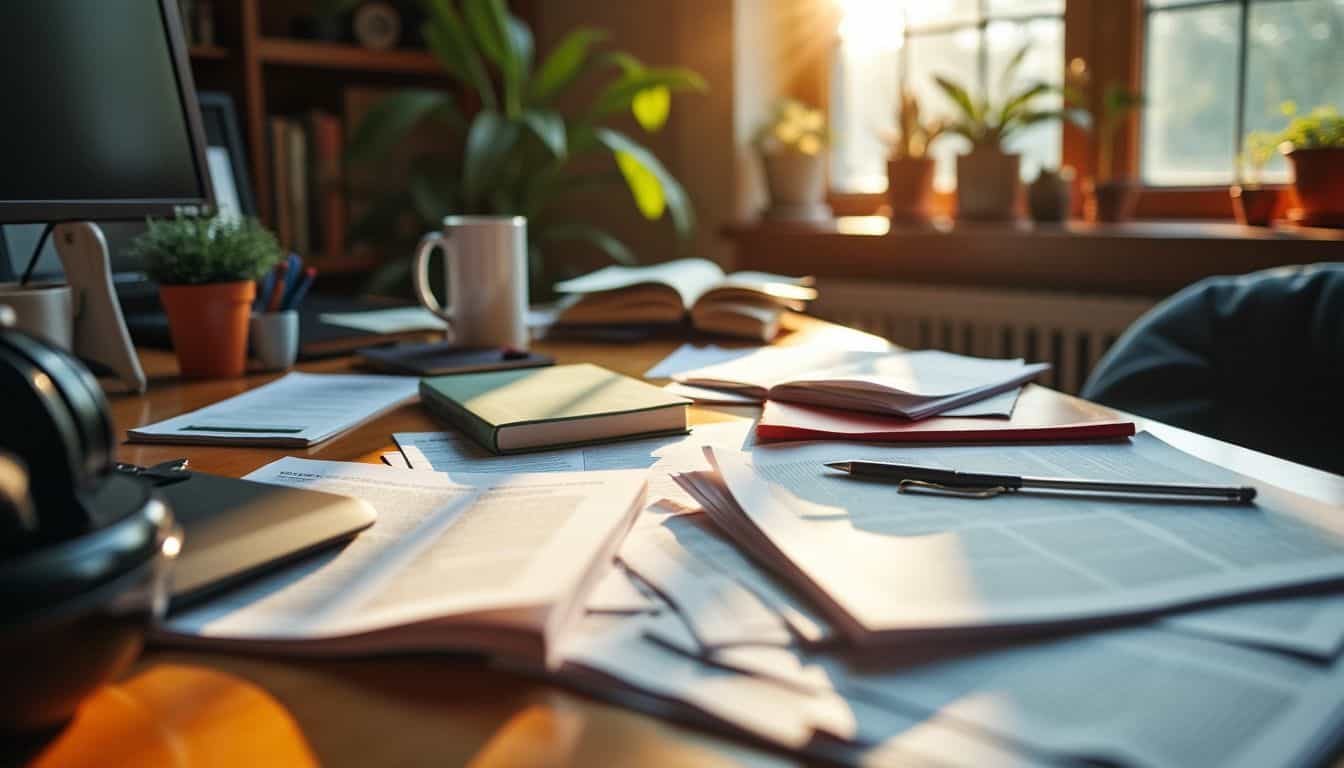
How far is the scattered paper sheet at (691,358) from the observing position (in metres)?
1.14

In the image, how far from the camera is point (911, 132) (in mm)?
2312

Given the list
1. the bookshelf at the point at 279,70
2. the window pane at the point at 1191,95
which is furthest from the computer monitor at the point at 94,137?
the window pane at the point at 1191,95

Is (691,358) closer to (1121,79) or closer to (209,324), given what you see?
(209,324)

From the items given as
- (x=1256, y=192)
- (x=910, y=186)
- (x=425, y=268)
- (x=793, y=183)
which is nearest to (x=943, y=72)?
(x=910, y=186)

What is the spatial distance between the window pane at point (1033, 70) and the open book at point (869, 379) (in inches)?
51.6

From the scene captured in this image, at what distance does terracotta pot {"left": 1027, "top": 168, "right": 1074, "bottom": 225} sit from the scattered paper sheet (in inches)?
44.4

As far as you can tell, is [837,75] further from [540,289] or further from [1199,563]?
[1199,563]

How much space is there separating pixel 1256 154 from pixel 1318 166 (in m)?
0.16

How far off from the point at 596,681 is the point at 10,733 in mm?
216

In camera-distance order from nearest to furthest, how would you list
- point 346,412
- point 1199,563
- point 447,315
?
point 1199,563 < point 346,412 < point 447,315

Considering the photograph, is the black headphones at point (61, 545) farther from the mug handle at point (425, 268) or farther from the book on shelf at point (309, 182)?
the book on shelf at point (309, 182)

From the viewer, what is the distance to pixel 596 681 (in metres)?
0.45

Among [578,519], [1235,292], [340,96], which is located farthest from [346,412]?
[340,96]

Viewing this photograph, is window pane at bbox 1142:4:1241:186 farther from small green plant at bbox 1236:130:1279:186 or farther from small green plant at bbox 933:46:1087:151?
small green plant at bbox 933:46:1087:151
